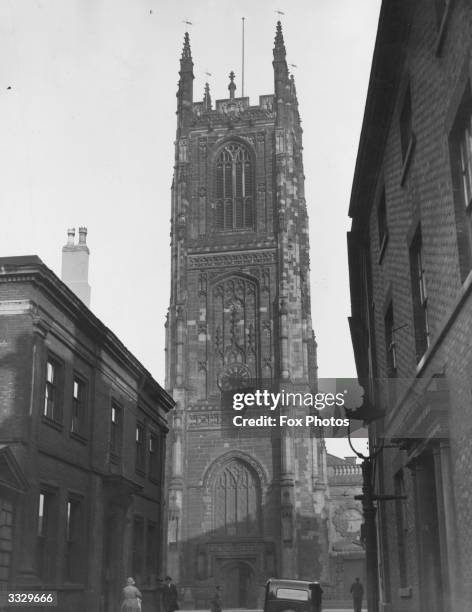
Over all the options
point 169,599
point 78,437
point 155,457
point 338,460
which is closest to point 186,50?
point 338,460

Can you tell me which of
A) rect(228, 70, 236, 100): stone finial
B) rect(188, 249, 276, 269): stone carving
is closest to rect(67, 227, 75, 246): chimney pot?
rect(188, 249, 276, 269): stone carving

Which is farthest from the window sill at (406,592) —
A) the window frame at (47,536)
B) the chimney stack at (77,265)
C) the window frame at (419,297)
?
the chimney stack at (77,265)

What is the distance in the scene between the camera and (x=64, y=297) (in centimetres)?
2103

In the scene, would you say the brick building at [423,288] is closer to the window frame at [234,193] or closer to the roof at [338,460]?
the window frame at [234,193]

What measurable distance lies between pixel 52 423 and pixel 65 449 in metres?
1.15

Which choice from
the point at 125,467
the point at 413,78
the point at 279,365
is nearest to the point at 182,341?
the point at 279,365

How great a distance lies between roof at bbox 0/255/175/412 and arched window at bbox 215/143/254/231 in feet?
113

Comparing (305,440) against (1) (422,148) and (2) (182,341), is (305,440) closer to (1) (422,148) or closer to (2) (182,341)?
(2) (182,341)

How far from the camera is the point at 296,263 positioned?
193 ft

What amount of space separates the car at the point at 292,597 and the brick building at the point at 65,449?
16.3 ft

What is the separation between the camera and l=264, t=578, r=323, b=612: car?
59.7 feet

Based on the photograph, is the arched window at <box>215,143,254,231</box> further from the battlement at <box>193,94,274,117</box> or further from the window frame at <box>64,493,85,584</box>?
the window frame at <box>64,493,85,584</box>

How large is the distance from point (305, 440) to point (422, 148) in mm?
43708

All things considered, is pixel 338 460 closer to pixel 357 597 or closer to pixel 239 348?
pixel 239 348
